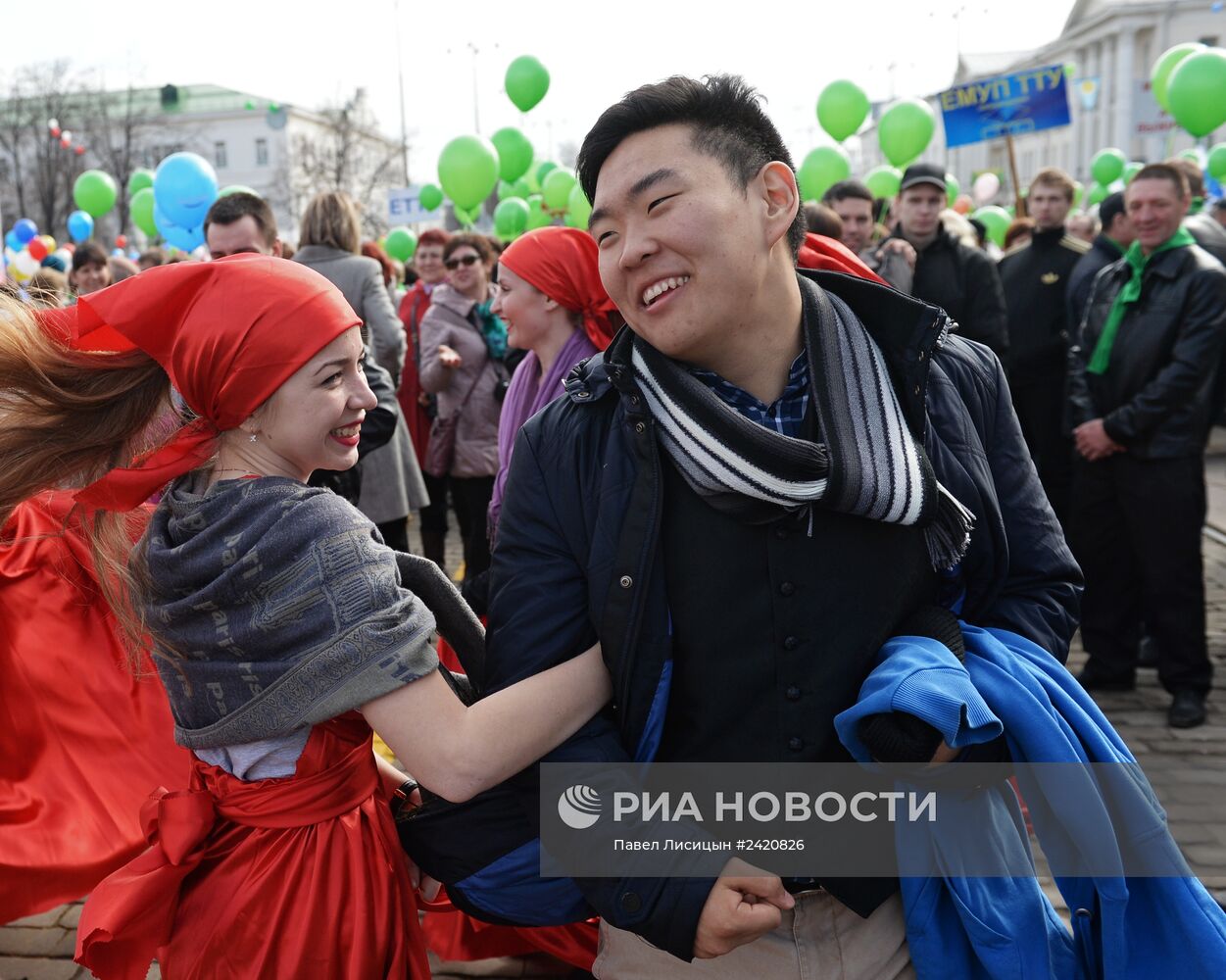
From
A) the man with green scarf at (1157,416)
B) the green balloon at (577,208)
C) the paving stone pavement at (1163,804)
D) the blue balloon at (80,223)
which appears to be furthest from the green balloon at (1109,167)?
the blue balloon at (80,223)

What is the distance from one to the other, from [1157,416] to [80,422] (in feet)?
14.0

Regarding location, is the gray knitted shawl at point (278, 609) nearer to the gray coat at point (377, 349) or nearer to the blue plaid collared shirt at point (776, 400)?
the blue plaid collared shirt at point (776, 400)

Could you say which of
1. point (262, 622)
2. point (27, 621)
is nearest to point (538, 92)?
point (27, 621)

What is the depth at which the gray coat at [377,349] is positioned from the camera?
4.94 metres

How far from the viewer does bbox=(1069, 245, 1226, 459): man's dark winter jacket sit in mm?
4551

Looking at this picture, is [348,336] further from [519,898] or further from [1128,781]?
[1128,781]

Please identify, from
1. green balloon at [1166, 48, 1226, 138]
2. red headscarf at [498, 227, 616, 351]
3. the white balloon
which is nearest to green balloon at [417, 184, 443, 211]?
the white balloon

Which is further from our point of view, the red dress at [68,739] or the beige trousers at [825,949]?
the red dress at [68,739]

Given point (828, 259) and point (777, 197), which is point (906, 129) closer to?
point (828, 259)

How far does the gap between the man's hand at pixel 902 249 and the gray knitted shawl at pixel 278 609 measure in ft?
15.6

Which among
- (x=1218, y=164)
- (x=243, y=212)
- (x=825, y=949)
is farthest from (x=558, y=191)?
(x=825, y=949)

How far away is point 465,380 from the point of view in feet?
19.7

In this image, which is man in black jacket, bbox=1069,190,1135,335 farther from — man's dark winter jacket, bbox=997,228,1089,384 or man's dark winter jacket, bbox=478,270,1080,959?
man's dark winter jacket, bbox=478,270,1080,959

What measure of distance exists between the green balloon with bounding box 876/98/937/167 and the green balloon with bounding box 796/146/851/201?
66 centimetres
